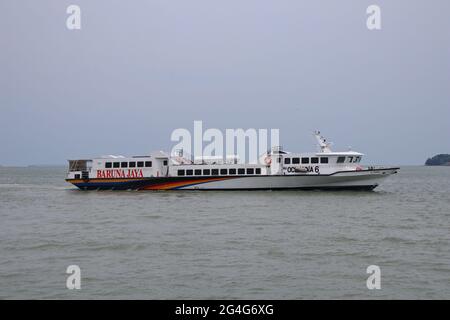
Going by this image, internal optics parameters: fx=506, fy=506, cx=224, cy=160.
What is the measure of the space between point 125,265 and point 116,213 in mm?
15524

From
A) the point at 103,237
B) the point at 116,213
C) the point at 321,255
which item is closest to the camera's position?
the point at 321,255

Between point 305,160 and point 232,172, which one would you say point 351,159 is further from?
point 232,172

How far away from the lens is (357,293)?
1441 cm

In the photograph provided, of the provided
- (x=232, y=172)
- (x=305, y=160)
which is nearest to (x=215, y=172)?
(x=232, y=172)

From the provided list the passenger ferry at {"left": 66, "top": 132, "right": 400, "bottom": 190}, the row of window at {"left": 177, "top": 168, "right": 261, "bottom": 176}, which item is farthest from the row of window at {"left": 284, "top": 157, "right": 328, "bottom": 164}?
the row of window at {"left": 177, "top": 168, "right": 261, "bottom": 176}

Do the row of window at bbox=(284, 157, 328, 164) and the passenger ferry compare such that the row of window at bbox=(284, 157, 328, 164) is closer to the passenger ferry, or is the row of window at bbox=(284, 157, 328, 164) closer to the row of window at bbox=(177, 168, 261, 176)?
the passenger ferry

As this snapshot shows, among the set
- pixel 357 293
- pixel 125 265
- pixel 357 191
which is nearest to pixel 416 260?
pixel 357 293

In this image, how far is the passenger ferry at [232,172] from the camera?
1732 inches

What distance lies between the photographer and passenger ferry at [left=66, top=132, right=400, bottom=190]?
44000mm

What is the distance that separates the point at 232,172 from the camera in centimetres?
4562

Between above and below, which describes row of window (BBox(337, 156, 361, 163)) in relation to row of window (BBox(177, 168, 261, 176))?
above

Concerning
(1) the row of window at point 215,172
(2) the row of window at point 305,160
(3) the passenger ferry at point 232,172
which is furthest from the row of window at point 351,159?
(1) the row of window at point 215,172

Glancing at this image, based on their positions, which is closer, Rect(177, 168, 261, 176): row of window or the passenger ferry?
the passenger ferry

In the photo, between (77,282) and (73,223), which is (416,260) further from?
(73,223)
